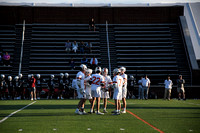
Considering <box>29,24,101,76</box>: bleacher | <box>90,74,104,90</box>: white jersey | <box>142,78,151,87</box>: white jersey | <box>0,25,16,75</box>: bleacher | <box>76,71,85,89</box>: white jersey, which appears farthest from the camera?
<box>29,24,101,76</box>: bleacher

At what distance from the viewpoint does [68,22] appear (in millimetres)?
35750

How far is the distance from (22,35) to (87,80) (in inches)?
844

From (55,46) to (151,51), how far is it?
369 inches

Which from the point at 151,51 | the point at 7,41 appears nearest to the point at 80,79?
the point at 151,51

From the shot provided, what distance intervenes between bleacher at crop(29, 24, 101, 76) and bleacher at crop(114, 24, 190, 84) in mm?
2686

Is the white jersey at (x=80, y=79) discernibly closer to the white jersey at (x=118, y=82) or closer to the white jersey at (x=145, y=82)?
the white jersey at (x=118, y=82)

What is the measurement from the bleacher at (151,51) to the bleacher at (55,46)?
2686 mm

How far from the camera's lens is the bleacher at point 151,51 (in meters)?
30.6

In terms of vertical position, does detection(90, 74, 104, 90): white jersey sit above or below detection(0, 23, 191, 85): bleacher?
below

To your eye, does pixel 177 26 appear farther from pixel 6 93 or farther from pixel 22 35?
pixel 6 93

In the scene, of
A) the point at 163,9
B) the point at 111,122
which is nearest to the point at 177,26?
the point at 163,9

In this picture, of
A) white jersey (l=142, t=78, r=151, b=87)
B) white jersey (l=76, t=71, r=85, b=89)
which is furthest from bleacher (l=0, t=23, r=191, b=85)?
white jersey (l=76, t=71, r=85, b=89)

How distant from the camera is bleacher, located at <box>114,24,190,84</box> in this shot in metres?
30.6

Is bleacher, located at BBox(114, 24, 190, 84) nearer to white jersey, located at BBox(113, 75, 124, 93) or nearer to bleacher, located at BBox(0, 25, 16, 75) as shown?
bleacher, located at BBox(0, 25, 16, 75)
